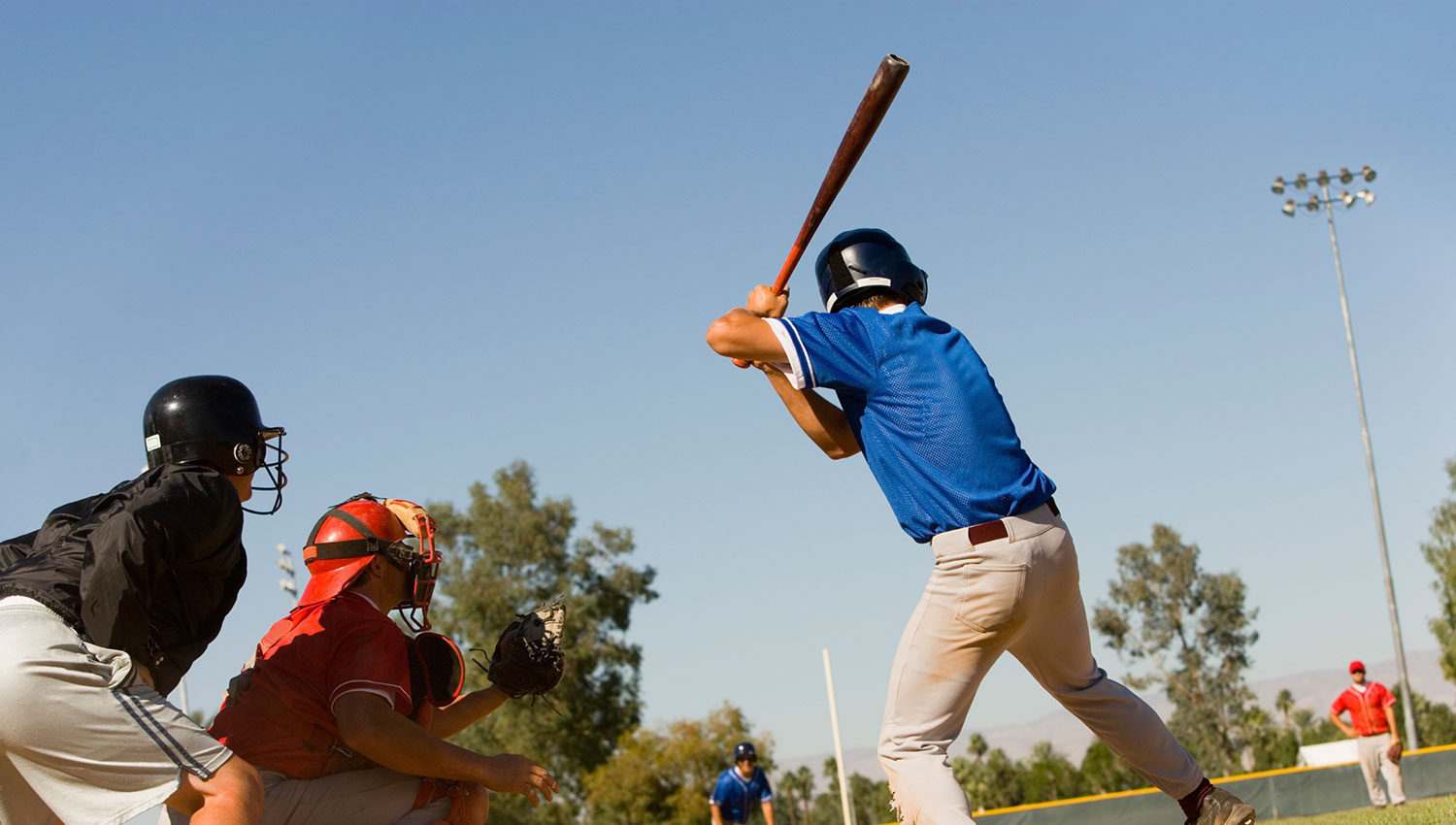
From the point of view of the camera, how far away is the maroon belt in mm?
4160

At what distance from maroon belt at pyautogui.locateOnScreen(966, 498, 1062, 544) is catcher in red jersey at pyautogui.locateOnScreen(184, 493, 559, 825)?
1820 mm

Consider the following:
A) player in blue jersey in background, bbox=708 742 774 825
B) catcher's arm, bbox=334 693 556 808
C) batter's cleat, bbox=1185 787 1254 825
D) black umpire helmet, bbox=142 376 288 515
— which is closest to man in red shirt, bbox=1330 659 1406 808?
player in blue jersey in background, bbox=708 742 774 825

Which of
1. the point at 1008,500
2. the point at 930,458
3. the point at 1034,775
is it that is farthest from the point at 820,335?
the point at 1034,775

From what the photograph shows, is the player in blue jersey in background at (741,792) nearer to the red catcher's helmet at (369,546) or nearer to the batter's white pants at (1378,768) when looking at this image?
the batter's white pants at (1378,768)

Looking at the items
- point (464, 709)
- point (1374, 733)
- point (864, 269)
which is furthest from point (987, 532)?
point (1374, 733)

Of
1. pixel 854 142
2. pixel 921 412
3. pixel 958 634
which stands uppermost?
pixel 854 142

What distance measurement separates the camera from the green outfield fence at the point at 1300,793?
17.3 meters

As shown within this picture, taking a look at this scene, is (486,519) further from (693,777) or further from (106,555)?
(106,555)

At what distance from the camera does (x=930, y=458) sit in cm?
432

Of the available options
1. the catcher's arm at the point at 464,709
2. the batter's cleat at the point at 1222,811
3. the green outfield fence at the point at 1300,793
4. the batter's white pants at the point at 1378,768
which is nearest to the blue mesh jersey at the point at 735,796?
the green outfield fence at the point at 1300,793

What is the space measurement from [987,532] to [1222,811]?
1604mm

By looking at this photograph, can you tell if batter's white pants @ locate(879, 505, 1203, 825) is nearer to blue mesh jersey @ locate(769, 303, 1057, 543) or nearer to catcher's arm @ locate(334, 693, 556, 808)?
blue mesh jersey @ locate(769, 303, 1057, 543)

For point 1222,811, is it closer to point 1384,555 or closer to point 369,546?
point 369,546

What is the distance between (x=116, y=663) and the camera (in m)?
3.61
